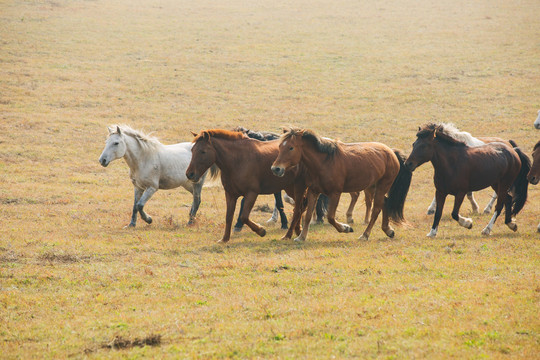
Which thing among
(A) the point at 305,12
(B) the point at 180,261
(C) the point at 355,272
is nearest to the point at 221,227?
(B) the point at 180,261

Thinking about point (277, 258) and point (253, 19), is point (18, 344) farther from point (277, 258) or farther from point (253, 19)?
point (253, 19)

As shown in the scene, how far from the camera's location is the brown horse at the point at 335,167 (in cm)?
1202

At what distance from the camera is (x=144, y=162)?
1480cm

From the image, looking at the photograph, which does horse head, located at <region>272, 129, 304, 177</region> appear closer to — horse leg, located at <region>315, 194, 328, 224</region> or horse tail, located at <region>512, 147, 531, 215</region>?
horse leg, located at <region>315, 194, 328, 224</region>

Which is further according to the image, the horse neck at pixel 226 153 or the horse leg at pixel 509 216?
the horse leg at pixel 509 216

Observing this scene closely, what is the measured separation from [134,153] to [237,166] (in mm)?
3470

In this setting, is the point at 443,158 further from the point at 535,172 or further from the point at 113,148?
the point at 113,148

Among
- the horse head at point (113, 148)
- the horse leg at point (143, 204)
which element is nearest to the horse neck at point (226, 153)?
the horse leg at point (143, 204)

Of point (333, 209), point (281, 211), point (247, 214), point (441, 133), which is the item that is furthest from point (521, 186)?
point (247, 214)

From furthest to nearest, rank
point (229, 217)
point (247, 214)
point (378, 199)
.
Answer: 1. point (378, 199)
2. point (229, 217)
3. point (247, 214)

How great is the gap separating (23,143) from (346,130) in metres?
13.5

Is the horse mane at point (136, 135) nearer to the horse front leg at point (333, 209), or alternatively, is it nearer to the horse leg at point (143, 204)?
the horse leg at point (143, 204)

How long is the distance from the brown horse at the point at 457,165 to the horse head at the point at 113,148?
A: 22.0 ft

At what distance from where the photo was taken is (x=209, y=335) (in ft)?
23.4
